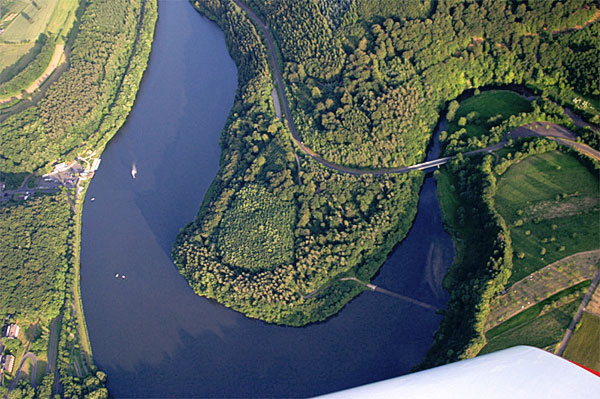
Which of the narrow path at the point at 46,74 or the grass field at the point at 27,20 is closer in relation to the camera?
the narrow path at the point at 46,74

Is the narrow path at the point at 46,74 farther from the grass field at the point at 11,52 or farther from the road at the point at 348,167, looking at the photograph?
the road at the point at 348,167

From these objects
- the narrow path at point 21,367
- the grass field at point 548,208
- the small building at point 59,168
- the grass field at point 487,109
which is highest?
the grass field at point 487,109

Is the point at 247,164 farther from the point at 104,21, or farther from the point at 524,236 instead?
the point at 104,21

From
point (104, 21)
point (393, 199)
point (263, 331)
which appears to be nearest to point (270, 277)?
point (263, 331)

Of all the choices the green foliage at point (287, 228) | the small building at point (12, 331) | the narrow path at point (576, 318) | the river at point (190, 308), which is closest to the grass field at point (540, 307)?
the narrow path at point (576, 318)

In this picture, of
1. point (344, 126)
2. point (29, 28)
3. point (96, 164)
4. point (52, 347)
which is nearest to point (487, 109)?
point (344, 126)

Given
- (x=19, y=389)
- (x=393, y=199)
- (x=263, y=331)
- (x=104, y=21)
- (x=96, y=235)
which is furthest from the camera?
(x=104, y=21)

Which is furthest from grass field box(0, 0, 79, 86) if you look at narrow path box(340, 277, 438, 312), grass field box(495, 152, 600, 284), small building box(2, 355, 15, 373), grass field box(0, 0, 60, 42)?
grass field box(495, 152, 600, 284)

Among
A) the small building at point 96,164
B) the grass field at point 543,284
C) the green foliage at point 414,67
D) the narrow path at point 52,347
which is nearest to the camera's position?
the grass field at point 543,284

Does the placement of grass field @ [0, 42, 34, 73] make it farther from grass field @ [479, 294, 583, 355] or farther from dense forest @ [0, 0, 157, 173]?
grass field @ [479, 294, 583, 355]
